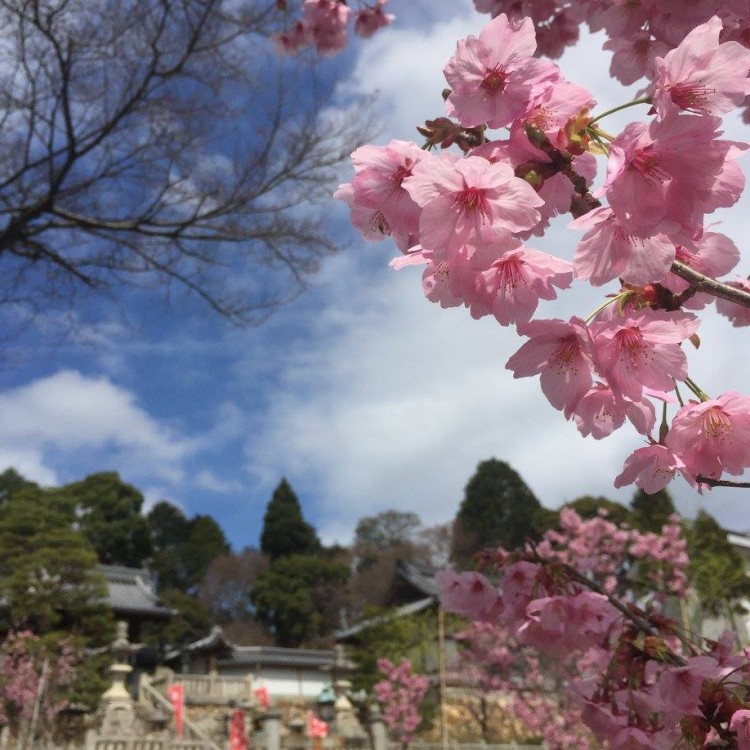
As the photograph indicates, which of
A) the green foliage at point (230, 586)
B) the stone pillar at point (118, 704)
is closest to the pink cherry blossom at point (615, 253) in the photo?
the stone pillar at point (118, 704)

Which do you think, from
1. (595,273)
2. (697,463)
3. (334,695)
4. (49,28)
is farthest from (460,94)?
(334,695)

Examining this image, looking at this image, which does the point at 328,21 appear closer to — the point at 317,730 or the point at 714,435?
the point at 714,435

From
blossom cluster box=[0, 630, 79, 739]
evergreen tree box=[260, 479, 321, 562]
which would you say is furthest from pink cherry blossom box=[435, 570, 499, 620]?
evergreen tree box=[260, 479, 321, 562]

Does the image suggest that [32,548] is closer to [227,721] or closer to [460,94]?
[227,721]

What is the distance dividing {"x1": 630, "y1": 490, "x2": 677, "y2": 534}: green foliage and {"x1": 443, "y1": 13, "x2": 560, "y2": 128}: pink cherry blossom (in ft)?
79.6

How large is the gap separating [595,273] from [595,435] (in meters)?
0.28

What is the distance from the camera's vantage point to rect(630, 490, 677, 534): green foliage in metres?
24.0

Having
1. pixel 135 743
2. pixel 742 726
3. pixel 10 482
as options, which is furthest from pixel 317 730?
pixel 10 482

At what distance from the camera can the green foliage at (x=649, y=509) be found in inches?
945

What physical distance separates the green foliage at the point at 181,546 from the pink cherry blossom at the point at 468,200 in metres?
39.0

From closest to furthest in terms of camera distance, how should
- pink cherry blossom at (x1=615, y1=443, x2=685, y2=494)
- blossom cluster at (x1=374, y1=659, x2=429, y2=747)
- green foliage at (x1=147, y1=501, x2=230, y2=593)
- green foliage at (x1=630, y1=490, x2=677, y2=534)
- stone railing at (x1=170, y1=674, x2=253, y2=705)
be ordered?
pink cherry blossom at (x1=615, y1=443, x2=685, y2=494), blossom cluster at (x1=374, y1=659, x2=429, y2=747), stone railing at (x1=170, y1=674, x2=253, y2=705), green foliage at (x1=630, y1=490, x2=677, y2=534), green foliage at (x1=147, y1=501, x2=230, y2=593)

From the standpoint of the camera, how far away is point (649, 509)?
27719 millimetres

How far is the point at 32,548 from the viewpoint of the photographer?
54.2 ft

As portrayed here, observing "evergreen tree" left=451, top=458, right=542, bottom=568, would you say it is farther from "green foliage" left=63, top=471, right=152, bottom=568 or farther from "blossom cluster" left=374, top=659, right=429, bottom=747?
"blossom cluster" left=374, top=659, right=429, bottom=747
